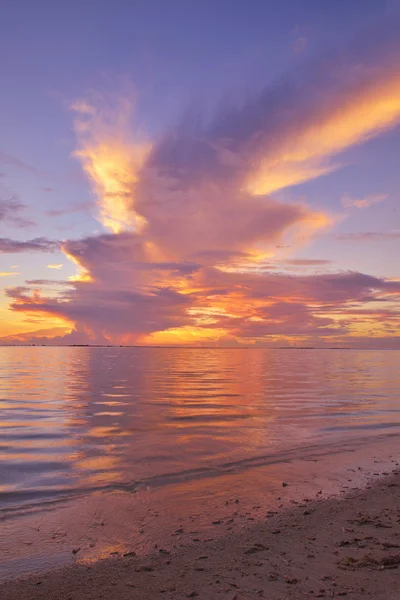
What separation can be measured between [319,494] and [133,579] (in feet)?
19.8

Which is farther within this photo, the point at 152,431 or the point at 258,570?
the point at 152,431

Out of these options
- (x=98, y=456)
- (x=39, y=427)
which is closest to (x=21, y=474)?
(x=98, y=456)

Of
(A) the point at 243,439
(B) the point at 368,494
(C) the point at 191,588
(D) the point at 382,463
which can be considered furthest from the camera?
(A) the point at 243,439

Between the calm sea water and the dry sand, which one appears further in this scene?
the calm sea water

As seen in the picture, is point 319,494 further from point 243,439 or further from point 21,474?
point 21,474

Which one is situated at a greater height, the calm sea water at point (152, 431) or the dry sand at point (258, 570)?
the dry sand at point (258, 570)

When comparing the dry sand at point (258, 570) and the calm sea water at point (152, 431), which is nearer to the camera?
the dry sand at point (258, 570)

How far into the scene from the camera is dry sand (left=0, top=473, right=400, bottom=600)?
6012 millimetres

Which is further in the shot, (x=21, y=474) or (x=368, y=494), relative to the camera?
(x=21, y=474)

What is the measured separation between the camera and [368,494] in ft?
35.1

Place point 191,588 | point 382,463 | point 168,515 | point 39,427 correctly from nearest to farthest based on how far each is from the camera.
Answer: point 191,588
point 168,515
point 382,463
point 39,427

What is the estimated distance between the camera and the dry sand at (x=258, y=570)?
6012 millimetres

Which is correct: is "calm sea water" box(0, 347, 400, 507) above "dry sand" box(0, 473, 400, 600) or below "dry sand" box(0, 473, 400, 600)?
below

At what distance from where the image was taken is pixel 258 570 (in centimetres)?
667
